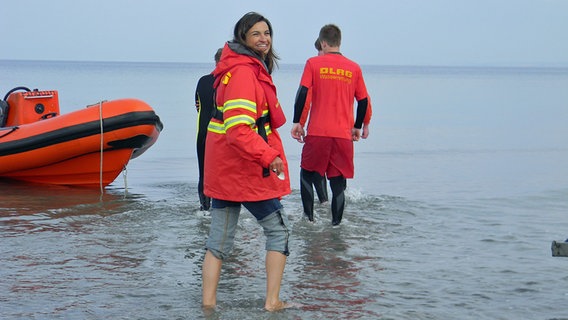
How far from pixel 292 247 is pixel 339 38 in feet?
5.84

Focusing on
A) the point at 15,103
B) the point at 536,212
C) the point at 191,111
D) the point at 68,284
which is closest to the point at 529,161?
the point at 536,212

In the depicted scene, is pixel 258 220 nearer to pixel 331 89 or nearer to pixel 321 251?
pixel 321 251

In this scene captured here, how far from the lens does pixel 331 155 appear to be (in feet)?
23.7

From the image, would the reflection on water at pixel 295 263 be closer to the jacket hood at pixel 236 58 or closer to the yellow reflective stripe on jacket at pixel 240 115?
the yellow reflective stripe on jacket at pixel 240 115

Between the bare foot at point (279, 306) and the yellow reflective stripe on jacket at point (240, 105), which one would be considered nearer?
the yellow reflective stripe on jacket at point (240, 105)

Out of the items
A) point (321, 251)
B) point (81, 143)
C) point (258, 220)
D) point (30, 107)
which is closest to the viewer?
point (258, 220)

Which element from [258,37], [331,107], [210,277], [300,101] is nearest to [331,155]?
[331,107]

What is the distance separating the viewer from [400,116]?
25.6m

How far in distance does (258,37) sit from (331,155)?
2.78m

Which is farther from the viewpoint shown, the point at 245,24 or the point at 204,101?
the point at 204,101

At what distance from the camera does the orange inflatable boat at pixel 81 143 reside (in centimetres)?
929

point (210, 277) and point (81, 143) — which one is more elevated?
point (81, 143)

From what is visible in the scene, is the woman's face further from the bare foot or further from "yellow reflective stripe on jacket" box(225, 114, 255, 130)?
the bare foot

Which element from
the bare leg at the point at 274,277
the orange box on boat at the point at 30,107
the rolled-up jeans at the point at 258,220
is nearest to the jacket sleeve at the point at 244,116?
the rolled-up jeans at the point at 258,220
